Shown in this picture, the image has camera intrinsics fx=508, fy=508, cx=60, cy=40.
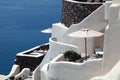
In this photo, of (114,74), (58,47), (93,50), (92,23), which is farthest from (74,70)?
(92,23)

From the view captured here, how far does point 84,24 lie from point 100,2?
2068 mm

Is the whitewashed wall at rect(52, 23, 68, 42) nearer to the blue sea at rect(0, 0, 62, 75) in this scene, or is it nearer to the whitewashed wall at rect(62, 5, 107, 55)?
the whitewashed wall at rect(62, 5, 107, 55)

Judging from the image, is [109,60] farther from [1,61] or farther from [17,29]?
[17,29]

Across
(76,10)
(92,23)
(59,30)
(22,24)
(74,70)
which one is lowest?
(22,24)

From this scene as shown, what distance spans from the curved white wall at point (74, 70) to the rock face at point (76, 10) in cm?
556

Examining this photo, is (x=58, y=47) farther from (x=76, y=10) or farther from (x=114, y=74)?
(x=114, y=74)

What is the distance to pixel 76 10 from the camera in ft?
94.0

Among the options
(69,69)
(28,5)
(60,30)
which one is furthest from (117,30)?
(28,5)

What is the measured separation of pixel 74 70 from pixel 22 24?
64231mm

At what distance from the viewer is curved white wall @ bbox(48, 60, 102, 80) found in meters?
22.2

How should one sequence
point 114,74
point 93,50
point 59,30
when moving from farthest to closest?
point 59,30
point 93,50
point 114,74

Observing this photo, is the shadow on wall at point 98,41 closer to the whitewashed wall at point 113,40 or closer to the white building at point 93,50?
the white building at point 93,50

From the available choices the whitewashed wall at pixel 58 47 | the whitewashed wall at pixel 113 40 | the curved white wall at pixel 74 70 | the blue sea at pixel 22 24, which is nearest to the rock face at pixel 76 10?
the whitewashed wall at pixel 58 47

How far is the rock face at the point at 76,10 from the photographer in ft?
92.6
